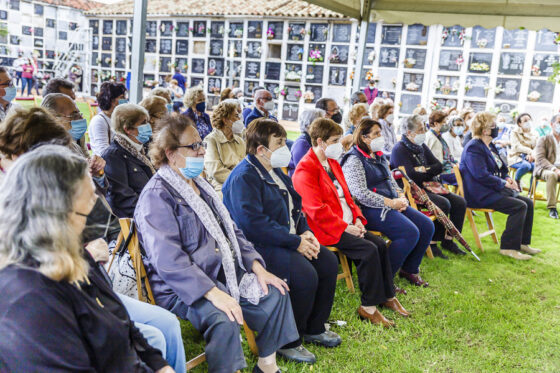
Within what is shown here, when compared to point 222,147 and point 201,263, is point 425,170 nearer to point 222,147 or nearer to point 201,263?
point 222,147

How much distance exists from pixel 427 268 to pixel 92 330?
A: 11.4 feet

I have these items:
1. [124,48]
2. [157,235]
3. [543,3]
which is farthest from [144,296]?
[124,48]

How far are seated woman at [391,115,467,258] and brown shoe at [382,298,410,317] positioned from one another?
146 centimetres

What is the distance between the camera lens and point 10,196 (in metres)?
1.18

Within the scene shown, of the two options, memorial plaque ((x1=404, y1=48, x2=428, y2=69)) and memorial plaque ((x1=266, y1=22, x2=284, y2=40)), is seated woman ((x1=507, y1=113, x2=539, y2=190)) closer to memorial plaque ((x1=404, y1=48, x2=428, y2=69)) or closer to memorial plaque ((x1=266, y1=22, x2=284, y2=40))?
memorial plaque ((x1=404, y1=48, x2=428, y2=69))

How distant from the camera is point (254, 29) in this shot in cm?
1550

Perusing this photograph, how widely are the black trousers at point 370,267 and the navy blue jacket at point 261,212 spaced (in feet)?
2.06

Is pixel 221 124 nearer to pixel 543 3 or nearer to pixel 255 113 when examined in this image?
pixel 255 113

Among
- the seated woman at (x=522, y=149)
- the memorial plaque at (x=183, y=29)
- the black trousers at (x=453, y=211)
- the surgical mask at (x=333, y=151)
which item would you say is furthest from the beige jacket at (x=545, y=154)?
the memorial plaque at (x=183, y=29)

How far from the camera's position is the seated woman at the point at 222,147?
396 cm

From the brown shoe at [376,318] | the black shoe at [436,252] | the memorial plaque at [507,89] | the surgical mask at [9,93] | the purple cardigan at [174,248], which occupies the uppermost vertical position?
the memorial plaque at [507,89]

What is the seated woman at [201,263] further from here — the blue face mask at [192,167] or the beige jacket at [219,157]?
the beige jacket at [219,157]

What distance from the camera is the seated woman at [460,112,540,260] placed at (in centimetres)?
477

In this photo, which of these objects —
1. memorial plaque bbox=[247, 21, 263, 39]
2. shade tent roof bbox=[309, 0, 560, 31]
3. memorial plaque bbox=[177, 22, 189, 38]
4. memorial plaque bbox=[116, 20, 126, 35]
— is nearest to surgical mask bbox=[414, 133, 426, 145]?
shade tent roof bbox=[309, 0, 560, 31]
